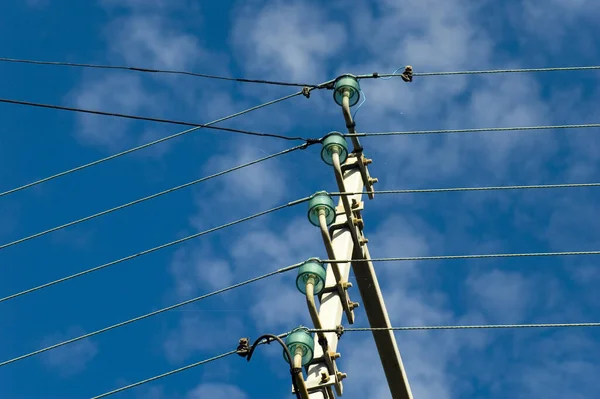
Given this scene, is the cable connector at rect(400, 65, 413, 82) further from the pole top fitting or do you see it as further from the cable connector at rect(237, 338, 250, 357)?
the cable connector at rect(237, 338, 250, 357)

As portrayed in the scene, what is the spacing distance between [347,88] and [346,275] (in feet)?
7.10

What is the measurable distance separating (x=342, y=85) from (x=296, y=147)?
30.1 inches

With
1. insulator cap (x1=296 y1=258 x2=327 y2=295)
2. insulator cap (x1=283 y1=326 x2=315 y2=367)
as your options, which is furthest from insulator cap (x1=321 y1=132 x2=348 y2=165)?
insulator cap (x1=283 y1=326 x2=315 y2=367)

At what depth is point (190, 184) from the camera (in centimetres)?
1020

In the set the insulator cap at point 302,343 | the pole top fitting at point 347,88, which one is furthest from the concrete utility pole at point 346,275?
the insulator cap at point 302,343

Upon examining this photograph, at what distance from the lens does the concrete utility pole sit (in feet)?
23.2

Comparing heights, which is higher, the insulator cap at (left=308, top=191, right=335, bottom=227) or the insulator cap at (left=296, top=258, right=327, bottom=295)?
the insulator cap at (left=308, top=191, right=335, bottom=227)

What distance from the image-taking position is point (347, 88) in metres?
9.14

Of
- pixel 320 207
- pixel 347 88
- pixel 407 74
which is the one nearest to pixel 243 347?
pixel 320 207

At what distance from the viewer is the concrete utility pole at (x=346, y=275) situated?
7078 mm

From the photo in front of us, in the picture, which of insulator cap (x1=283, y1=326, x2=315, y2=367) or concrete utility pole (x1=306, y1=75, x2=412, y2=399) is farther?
concrete utility pole (x1=306, y1=75, x2=412, y2=399)

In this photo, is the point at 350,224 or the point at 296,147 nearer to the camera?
the point at 350,224

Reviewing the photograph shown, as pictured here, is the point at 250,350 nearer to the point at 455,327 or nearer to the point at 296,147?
the point at 455,327

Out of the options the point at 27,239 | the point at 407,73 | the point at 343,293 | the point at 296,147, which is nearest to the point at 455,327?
the point at 343,293
